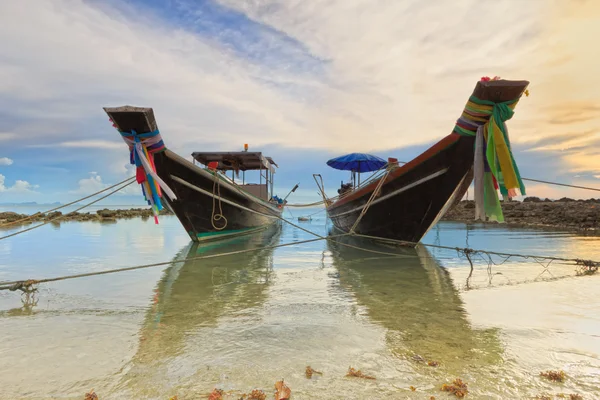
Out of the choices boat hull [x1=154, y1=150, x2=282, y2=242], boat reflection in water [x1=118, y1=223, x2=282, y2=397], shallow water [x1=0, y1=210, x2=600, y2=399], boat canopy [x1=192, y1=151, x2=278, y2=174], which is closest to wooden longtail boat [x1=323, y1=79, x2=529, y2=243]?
shallow water [x1=0, y1=210, x2=600, y2=399]

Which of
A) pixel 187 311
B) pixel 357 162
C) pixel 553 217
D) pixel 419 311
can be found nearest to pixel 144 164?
pixel 187 311

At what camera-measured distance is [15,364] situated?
264 centimetres

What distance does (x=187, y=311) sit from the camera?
162 inches

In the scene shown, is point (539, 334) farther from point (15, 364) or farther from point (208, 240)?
point (208, 240)

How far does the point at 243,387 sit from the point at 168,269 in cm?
550

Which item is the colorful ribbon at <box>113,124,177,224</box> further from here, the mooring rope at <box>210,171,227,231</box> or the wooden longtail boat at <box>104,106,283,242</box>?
the mooring rope at <box>210,171,227,231</box>

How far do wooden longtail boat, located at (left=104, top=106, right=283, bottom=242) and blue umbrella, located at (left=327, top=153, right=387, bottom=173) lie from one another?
130 inches

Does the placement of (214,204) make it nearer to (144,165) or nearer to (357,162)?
(144,165)

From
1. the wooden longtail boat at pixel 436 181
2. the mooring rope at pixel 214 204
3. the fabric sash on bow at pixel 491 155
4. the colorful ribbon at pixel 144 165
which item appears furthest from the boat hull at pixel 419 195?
the colorful ribbon at pixel 144 165

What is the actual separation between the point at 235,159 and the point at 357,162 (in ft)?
18.3

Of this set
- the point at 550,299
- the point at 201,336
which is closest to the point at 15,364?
the point at 201,336

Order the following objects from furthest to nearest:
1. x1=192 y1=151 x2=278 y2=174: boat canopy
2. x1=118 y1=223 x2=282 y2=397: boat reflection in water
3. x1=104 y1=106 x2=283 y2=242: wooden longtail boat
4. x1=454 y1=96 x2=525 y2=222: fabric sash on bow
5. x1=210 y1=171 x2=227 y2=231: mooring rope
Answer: x1=192 y1=151 x2=278 y2=174: boat canopy < x1=210 y1=171 x2=227 y2=231: mooring rope < x1=104 y1=106 x2=283 y2=242: wooden longtail boat < x1=454 y1=96 x2=525 y2=222: fabric sash on bow < x1=118 y1=223 x2=282 y2=397: boat reflection in water

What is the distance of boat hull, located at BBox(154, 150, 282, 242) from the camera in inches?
353

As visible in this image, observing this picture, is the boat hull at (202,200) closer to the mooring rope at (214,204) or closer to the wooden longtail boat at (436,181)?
the mooring rope at (214,204)
